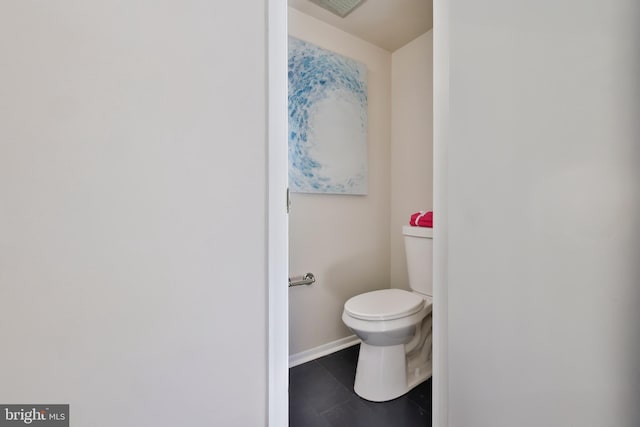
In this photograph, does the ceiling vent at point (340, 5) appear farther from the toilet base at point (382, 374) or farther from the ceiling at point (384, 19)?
the toilet base at point (382, 374)

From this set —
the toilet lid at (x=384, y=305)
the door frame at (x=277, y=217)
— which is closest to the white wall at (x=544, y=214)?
the toilet lid at (x=384, y=305)

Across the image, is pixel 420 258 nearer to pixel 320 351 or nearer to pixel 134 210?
pixel 320 351

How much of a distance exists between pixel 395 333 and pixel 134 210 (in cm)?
119

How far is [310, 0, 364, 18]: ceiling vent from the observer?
→ 154 cm

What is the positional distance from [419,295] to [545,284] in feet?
3.07

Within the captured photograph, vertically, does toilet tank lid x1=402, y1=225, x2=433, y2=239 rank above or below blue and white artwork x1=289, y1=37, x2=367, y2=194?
below

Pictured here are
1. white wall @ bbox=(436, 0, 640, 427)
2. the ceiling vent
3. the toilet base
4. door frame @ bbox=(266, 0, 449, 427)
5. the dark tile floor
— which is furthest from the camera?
the ceiling vent

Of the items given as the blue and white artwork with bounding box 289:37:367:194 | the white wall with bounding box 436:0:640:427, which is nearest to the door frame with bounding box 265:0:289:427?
the white wall with bounding box 436:0:640:427

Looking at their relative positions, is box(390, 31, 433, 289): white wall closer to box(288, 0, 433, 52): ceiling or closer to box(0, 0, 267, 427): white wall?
box(288, 0, 433, 52): ceiling

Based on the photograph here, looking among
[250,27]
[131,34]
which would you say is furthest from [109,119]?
[250,27]

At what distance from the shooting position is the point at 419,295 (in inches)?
61.4

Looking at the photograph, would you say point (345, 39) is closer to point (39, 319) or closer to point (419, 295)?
point (419, 295)

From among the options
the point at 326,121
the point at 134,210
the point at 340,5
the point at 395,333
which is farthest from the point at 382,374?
the point at 340,5

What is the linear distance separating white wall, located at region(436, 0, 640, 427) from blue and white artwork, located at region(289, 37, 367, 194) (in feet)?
3.06
